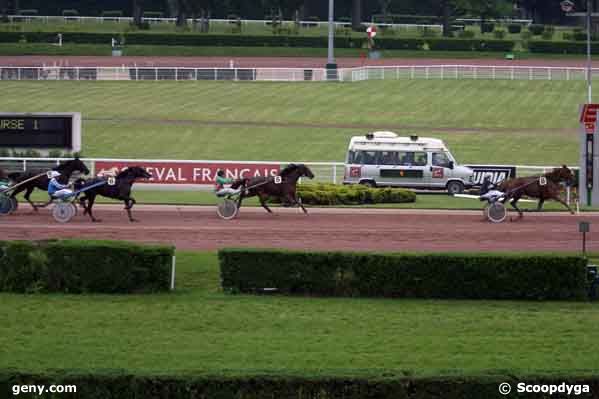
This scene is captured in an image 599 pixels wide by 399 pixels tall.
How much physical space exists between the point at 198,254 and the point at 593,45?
44956 millimetres

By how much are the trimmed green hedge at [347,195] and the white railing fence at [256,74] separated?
959 inches

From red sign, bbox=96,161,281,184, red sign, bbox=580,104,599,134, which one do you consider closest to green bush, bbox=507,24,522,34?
red sign, bbox=96,161,281,184

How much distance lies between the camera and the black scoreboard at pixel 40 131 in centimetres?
2959

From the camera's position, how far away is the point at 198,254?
60.2 feet

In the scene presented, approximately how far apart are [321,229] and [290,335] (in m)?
8.49

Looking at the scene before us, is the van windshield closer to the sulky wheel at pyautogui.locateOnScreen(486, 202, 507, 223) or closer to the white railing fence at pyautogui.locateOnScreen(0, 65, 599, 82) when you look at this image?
the sulky wheel at pyautogui.locateOnScreen(486, 202, 507, 223)

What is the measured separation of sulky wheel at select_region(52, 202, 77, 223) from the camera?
72.5ft

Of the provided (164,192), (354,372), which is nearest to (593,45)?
(164,192)

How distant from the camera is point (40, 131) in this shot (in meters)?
29.9

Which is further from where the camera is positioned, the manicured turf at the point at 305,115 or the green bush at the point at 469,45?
the green bush at the point at 469,45

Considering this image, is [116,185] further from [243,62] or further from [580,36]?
[580,36]

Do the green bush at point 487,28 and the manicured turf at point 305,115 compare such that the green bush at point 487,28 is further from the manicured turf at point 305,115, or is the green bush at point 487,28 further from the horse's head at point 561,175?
the horse's head at point 561,175

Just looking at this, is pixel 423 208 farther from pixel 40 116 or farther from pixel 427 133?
pixel 427 133

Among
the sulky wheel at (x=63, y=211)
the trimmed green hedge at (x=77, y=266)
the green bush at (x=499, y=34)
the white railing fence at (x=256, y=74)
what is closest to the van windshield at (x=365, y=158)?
the sulky wheel at (x=63, y=211)
